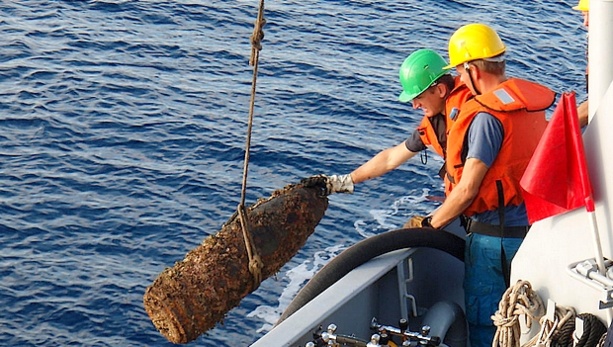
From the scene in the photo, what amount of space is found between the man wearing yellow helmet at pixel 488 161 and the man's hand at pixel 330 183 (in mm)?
546

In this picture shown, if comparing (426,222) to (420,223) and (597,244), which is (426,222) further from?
(597,244)

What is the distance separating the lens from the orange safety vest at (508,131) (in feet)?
15.7

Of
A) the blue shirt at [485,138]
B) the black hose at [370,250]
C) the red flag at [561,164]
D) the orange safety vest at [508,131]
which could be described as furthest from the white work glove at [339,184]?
the red flag at [561,164]

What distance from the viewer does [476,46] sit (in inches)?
193

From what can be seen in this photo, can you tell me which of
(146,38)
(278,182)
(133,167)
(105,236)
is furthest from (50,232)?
(146,38)

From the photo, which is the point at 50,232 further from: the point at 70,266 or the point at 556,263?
the point at 556,263

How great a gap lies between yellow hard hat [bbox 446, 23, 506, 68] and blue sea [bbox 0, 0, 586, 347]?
575 centimetres

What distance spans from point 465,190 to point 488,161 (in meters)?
0.19

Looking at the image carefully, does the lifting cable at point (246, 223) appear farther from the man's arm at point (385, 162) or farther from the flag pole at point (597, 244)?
the flag pole at point (597, 244)

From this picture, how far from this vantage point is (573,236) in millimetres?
3824

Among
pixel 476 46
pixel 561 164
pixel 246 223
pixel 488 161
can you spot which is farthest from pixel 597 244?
pixel 246 223

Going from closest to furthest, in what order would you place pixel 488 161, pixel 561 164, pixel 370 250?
1. pixel 561 164
2. pixel 488 161
3. pixel 370 250

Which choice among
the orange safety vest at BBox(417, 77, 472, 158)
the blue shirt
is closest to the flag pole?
the blue shirt

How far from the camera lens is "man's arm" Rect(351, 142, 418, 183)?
5539 mm
